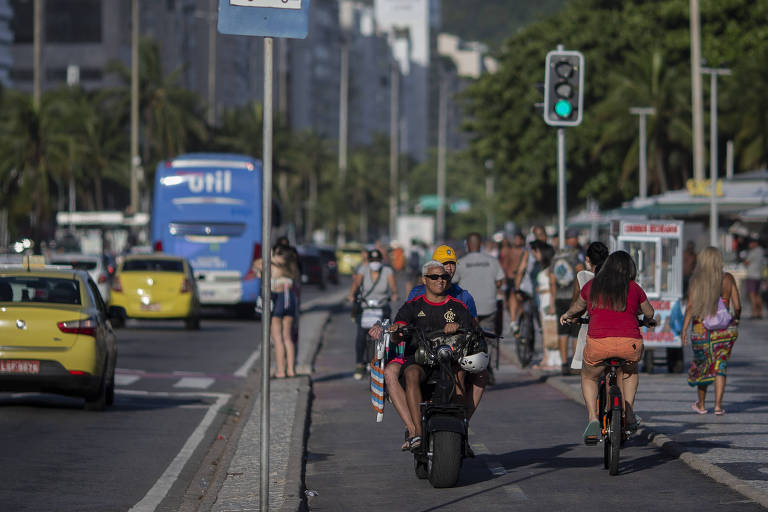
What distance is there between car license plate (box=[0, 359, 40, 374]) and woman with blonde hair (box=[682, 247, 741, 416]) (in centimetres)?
633

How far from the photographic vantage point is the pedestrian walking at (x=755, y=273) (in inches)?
1424

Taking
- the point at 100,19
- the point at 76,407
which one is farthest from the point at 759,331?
the point at 100,19

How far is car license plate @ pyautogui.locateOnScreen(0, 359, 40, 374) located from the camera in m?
15.2

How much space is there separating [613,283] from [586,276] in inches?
60.0

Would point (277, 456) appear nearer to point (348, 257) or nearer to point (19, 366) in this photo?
point (19, 366)

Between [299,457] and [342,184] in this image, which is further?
[342,184]

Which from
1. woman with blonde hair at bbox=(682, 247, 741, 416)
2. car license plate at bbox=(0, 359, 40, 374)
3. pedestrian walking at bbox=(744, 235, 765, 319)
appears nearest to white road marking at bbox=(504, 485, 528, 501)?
woman with blonde hair at bbox=(682, 247, 741, 416)

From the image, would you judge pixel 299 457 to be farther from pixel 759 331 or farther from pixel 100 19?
pixel 100 19

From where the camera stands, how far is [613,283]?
11.6m

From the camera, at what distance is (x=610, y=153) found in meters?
66.5

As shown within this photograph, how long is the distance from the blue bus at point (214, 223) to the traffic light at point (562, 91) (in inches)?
675

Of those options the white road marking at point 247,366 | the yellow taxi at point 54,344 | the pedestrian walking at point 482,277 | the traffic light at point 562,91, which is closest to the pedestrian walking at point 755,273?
the white road marking at point 247,366

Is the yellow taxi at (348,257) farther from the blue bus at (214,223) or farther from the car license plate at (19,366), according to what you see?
the car license plate at (19,366)

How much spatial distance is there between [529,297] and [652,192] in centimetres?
4615
